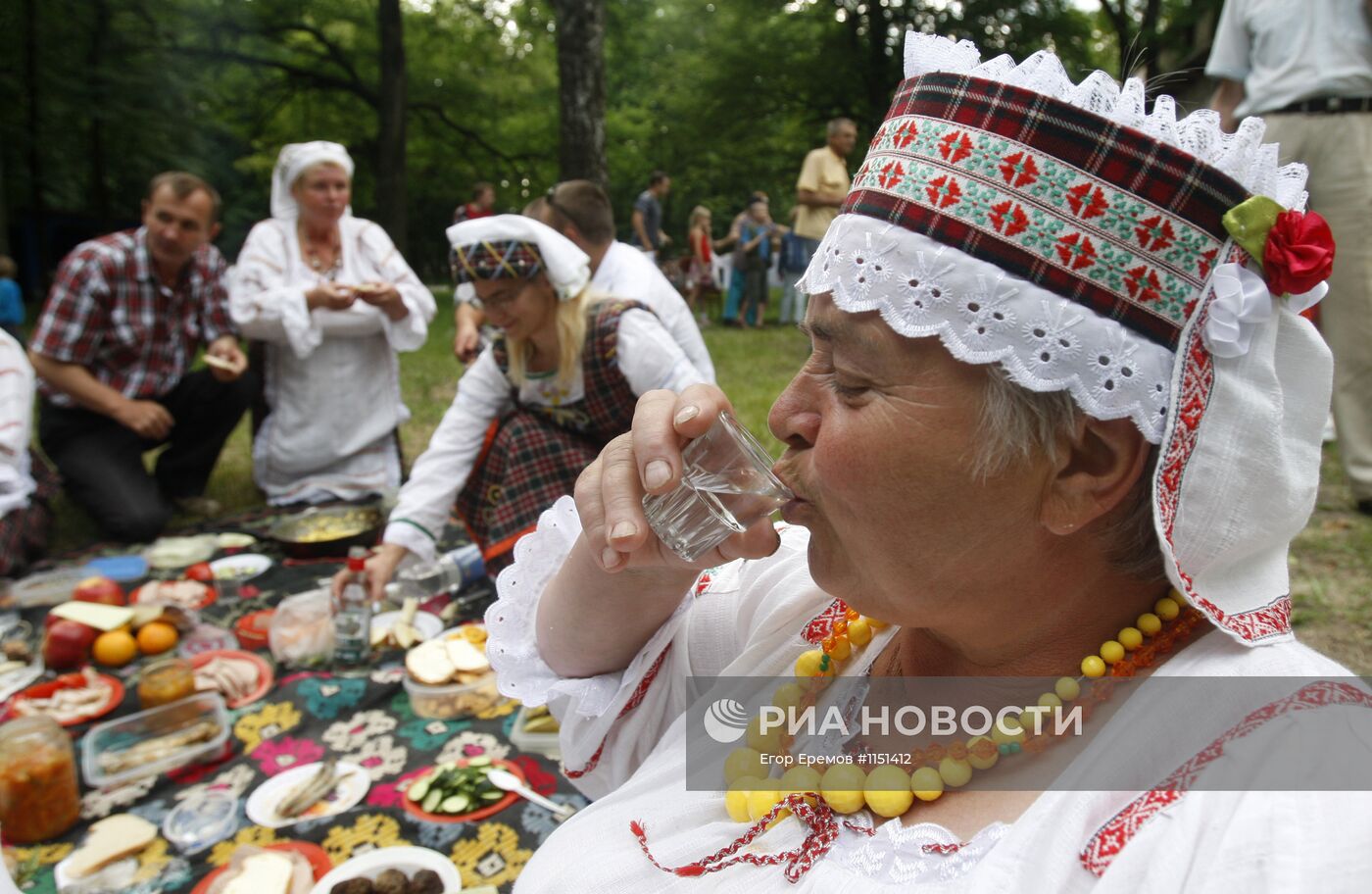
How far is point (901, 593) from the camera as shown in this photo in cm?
126

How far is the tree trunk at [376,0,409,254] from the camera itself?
1606 cm

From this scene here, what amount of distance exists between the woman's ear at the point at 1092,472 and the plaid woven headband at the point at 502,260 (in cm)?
302

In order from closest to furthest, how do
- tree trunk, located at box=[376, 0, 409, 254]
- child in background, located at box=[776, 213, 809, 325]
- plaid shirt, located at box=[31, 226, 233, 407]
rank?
plaid shirt, located at box=[31, 226, 233, 407] < child in background, located at box=[776, 213, 809, 325] < tree trunk, located at box=[376, 0, 409, 254]

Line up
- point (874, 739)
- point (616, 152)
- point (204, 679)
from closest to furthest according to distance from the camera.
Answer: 1. point (874, 739)
2. point (204, 679)
3. point (616, 152)

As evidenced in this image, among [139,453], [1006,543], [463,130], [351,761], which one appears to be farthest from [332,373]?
[463,130]

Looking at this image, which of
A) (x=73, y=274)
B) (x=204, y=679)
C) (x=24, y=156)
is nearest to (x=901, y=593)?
(x=204, y=679)

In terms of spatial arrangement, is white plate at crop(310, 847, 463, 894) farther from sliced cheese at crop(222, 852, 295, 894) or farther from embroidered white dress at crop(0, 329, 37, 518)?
embroidered white dress at crop(0, 329, 37, 518)

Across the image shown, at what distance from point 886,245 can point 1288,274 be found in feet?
1.52

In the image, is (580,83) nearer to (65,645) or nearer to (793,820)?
(65,645)

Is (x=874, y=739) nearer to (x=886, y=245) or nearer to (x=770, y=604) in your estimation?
(x=770, y=604)

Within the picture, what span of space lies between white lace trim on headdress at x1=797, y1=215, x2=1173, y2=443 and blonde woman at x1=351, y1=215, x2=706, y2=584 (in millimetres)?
2579

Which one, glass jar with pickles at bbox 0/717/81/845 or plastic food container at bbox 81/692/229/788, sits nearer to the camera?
glass jar with pickles at bbox 0/717/81/845

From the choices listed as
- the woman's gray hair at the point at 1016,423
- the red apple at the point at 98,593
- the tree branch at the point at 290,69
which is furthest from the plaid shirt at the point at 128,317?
the tree branch at the point at 290,69

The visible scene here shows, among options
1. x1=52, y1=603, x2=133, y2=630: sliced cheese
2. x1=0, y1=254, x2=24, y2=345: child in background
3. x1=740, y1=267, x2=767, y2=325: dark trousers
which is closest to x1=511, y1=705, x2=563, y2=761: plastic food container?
x1=52, y1=603, x2=133, y2=630: sliced cheese
